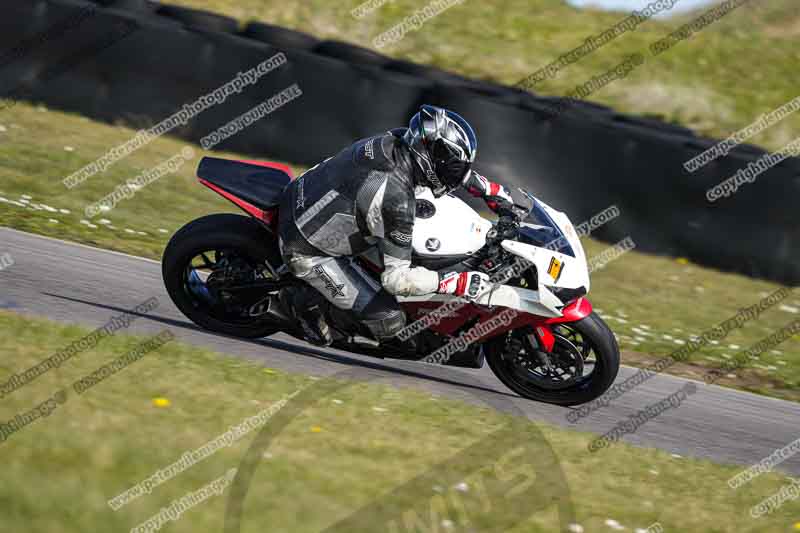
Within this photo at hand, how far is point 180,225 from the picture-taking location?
989 cm

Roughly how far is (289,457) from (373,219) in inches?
61.0

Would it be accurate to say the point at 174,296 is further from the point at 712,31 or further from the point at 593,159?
the point at 712,31

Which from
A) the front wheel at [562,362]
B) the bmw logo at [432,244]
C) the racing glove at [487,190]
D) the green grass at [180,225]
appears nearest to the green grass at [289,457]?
the front wheel at [562,362]

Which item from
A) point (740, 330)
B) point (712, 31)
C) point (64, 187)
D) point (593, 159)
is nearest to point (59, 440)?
point (64, 187)

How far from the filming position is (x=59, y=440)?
466cm

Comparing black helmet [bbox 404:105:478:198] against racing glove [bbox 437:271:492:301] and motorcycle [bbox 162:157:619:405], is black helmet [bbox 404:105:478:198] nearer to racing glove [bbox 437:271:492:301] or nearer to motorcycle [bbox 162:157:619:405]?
motorcycle [bbox 162:157:619:405]

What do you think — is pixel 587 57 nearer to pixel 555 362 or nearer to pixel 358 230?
Answer: pixel 555 362

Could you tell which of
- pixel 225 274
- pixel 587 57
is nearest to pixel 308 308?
pixel 225 274

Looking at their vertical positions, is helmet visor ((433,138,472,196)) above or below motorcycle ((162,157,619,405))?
above

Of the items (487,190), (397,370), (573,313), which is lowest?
(397,370)

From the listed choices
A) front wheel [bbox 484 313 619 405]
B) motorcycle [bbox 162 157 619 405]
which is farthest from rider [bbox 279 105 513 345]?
front wheel [bbox 484 313 619 405]

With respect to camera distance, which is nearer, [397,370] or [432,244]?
[432,244]

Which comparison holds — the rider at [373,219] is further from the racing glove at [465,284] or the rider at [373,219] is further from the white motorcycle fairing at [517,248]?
the white motorcycle fairing at [517,248]

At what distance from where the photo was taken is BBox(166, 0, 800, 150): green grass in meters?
17.1
